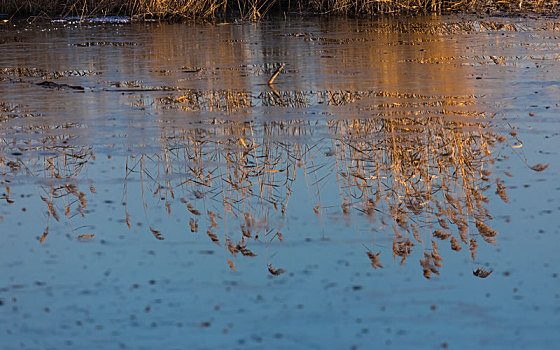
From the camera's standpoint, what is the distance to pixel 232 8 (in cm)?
1862

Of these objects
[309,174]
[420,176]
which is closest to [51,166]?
[309,174]

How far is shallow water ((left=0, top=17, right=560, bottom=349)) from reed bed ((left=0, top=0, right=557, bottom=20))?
23.6 ft

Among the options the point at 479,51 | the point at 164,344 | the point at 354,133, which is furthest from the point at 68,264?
the point at 479,51

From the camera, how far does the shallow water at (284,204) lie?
3.42 meters

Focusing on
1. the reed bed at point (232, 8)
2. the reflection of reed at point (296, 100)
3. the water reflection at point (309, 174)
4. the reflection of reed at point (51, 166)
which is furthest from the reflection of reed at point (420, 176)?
the reed bed at point (232, 8)

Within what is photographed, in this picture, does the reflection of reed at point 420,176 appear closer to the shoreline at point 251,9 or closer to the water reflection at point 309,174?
the water reflection at point 309,174

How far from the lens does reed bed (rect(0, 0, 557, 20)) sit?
16906 millimetres

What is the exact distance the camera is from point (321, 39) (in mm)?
13070

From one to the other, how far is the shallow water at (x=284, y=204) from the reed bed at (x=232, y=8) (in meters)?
7.19

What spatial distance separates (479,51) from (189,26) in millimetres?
6139

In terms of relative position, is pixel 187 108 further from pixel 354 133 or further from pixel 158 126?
pixel 354 133

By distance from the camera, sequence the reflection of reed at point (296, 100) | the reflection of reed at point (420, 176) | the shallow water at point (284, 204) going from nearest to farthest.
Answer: the shallow water at point (284, 204) < the reflection of reed at point (420, 176) < the reflection of reed at point (296, 100)

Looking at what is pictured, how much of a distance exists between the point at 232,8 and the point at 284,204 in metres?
14.2

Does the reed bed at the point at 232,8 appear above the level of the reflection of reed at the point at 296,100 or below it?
above
